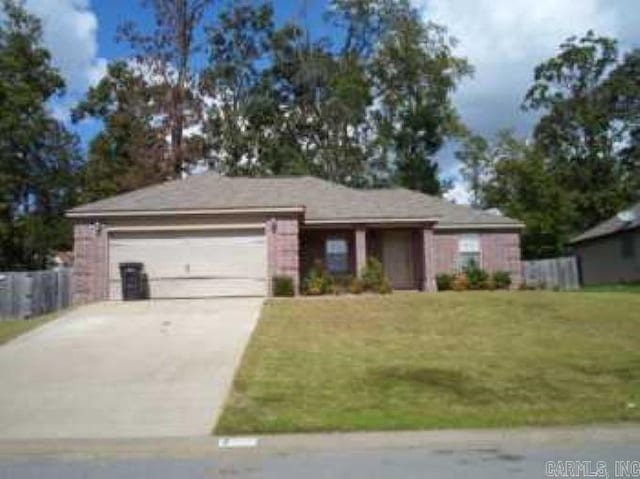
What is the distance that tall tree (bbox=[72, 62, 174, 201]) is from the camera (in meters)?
46.9

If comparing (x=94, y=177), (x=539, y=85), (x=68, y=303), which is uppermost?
(x=539, y=85)

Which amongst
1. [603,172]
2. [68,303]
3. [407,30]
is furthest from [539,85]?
[68,303]

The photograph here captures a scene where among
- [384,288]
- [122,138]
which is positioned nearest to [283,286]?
[384,288]

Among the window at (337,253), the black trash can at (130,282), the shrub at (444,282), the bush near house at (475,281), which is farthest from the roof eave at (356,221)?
the black trash can at (130,282)

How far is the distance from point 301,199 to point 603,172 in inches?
1290

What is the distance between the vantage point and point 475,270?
101 feet

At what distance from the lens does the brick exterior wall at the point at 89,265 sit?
27.1m

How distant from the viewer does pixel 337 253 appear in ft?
105

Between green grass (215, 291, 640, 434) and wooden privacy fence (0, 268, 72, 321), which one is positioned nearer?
green grass (215, 291, 640, 434)

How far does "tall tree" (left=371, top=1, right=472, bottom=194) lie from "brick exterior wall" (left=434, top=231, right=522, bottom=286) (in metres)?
16.7

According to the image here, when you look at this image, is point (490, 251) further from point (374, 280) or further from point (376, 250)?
point (374, 280)

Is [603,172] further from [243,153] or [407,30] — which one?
[243,153]

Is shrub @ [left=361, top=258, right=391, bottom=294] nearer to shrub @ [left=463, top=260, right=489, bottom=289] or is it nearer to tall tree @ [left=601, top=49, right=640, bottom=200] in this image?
shrub @ [left=463, top=260, right=489, bottom=289]

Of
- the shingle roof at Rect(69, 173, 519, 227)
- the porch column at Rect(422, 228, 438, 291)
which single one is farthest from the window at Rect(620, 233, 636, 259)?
the porch column at Rect(422, 228, 438, 291)
